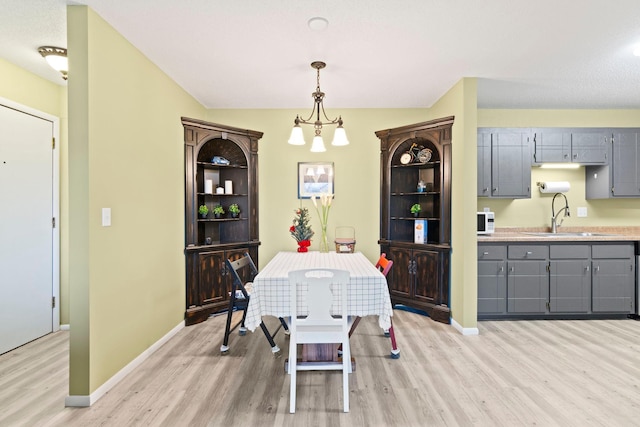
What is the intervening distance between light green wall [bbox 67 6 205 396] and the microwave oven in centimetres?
354

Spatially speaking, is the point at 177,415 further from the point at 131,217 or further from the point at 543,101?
the point at 543,101

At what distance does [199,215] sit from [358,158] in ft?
7.16

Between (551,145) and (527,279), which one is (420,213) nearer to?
(527,279)

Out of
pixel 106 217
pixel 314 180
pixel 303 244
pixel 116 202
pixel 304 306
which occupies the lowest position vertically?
pixel 304 306

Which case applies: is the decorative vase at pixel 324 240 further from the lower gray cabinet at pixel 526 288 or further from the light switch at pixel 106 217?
the light switch at pixel 106 217

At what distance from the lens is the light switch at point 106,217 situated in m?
2.34

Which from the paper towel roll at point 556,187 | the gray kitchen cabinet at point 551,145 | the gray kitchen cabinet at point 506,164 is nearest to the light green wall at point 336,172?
the gray kitchen cabinet at point 506,164

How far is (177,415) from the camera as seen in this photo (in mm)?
2055

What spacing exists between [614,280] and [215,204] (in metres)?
4.85

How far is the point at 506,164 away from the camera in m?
4.10

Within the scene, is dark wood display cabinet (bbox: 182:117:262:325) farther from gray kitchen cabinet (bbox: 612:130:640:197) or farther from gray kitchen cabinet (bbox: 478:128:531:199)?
gray kitchen cabinet (bbox: 612:130:640:197)

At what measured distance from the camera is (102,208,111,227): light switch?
2.34 metres

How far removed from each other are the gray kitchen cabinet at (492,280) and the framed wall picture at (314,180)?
6.66 ft

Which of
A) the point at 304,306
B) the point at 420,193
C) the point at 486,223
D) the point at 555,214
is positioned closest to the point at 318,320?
the point at 304,306
